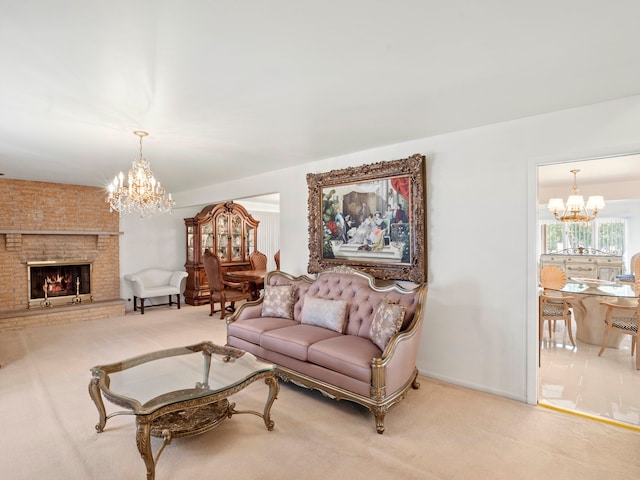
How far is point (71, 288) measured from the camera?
658cm

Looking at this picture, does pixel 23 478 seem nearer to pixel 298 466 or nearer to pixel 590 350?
pixel 298 466

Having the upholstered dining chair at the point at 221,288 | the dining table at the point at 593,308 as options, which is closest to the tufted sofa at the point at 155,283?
the upholstered dining chair at the point at 221,288

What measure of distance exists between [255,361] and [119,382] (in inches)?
38.7

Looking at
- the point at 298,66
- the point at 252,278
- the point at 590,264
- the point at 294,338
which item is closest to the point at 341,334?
the point at 294,338

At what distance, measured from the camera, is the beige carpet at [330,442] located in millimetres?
2148

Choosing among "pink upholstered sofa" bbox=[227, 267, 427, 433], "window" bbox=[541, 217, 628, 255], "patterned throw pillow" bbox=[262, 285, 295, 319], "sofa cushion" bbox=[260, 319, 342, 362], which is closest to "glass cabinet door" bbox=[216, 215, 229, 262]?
"pink upholstered sofa" bbox=[227, 267, 427, 433]

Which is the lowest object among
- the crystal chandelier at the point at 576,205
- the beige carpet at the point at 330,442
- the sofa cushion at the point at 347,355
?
the beige carpet at the point at 330,442

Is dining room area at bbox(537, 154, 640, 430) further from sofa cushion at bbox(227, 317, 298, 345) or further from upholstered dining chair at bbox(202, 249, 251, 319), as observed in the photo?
upholstered dining chair at bbox(202, 249, 251, 319)

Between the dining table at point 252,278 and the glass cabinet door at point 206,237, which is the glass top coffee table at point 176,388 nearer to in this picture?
the dining table at point 252,278

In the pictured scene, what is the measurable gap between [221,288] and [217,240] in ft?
5.74

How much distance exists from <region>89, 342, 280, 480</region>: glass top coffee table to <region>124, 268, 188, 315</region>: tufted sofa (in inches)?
162

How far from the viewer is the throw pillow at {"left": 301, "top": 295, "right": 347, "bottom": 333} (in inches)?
139

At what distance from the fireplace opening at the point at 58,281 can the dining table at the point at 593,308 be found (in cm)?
788

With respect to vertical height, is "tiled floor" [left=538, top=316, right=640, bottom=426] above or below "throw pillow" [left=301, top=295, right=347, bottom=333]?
below
